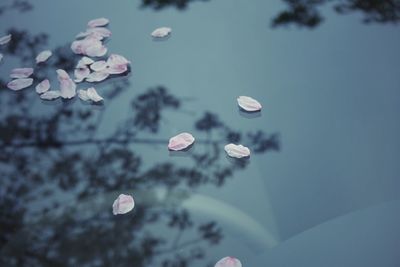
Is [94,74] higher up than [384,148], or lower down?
higher up

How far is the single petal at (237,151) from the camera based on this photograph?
1821 mm

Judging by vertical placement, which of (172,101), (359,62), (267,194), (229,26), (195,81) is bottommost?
(267,194)

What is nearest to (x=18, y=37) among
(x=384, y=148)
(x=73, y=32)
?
(x=73, y=32)

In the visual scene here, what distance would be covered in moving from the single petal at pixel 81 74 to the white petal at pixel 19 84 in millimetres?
232

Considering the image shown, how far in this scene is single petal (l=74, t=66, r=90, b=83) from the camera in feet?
7.40

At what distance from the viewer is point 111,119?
6.82 feet

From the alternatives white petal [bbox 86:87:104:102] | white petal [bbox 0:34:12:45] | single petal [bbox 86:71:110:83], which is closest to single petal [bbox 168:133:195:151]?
white petal [bbox 86:87:104:102]

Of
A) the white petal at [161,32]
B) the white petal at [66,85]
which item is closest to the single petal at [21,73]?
the white petal at [66,85]

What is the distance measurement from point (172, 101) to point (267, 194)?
66 cm

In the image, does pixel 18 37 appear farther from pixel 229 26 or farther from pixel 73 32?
pixel 229 26

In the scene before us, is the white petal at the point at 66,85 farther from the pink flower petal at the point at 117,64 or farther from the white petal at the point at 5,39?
the white petal at the point at 5,39

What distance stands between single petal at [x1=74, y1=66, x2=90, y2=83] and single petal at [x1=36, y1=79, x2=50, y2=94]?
0.14 m

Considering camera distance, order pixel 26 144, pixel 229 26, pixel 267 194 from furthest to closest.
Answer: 1. pixel 229 26
2. pixel 26 144
3. pixel 267 194

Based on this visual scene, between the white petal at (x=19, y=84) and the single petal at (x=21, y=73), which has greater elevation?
the single petal at (x=21, y=73)
